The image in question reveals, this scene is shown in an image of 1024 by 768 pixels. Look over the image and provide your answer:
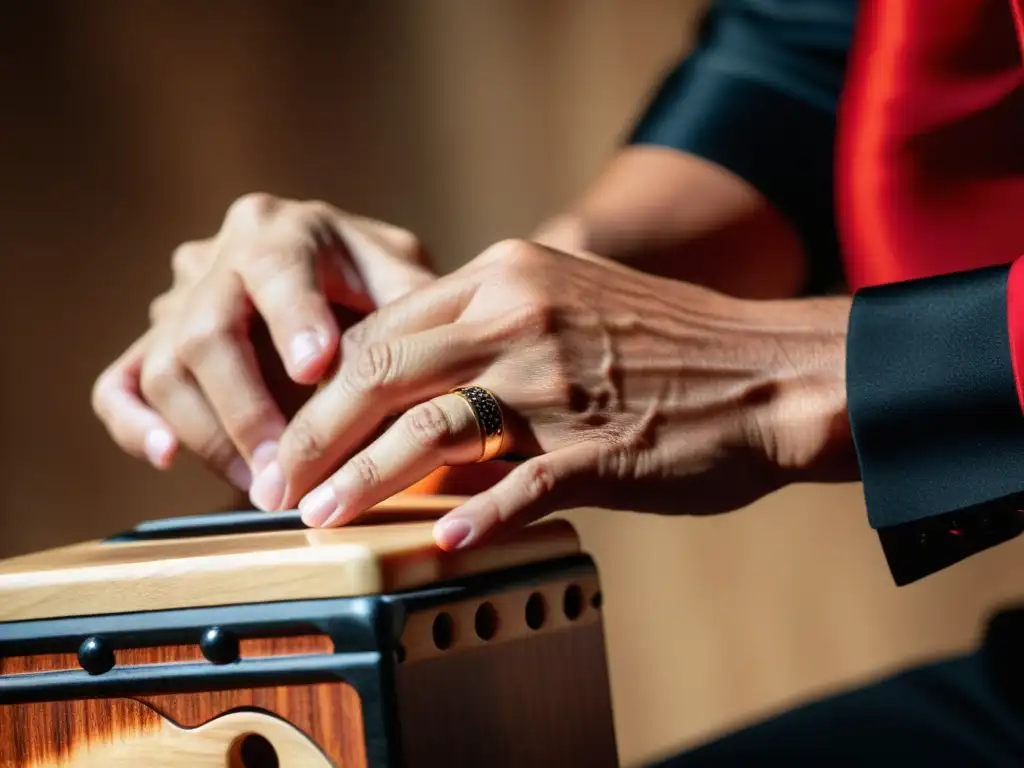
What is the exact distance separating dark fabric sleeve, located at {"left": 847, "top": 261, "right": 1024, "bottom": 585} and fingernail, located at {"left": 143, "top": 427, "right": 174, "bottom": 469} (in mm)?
443

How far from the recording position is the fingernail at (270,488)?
66 centimetres

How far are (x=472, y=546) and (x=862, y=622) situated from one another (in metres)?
1.50

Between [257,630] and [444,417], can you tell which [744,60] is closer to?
[444,417]

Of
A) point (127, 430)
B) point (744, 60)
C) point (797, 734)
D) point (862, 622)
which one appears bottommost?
point (862, 622)

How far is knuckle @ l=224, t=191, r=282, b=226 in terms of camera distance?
77 cm

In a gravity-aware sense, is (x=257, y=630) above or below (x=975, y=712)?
above

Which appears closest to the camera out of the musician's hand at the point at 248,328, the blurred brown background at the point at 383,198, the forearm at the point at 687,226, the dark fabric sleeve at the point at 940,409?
the dark fabric sleeve at the point at 940,409

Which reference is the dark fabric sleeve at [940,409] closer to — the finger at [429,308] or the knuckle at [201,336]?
the finger at [429,308]

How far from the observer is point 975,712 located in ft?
2.40

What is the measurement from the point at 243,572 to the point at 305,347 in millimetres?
205

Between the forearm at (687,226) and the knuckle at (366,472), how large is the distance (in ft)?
1.33

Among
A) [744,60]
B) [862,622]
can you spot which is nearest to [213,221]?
[744,60]

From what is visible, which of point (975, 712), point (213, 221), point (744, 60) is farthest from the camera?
point (213, 221)

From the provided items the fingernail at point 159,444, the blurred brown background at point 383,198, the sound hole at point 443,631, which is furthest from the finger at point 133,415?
the blurred brown background at point 383,198
